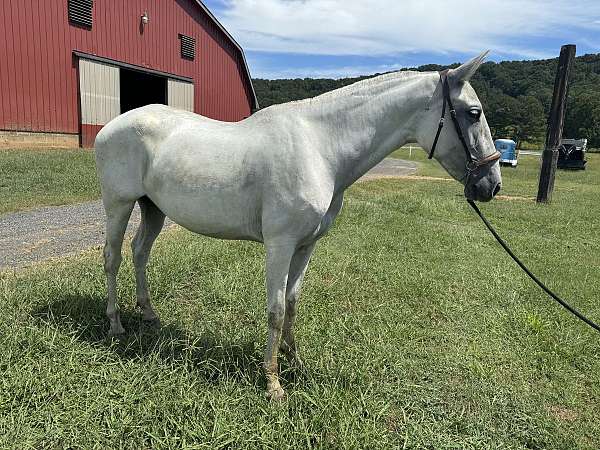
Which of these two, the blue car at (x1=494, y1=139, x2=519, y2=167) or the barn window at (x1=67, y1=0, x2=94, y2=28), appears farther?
the blue car at (x1=494, y1=139, x2=519, y2=167)

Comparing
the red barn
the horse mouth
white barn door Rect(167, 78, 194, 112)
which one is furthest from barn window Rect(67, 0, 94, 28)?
the horse mouth

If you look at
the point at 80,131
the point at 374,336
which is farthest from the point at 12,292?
the point at 80,131

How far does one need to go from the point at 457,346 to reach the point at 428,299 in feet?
3.39

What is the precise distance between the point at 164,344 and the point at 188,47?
67.8 feet

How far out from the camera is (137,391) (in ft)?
9.05

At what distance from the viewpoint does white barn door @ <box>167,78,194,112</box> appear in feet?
67.4

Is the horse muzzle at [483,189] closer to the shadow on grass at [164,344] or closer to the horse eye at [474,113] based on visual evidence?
the horse eye at [474,113]

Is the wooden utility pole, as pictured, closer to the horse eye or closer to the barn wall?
the horse eye

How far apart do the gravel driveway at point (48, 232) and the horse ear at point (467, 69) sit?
17.0ft

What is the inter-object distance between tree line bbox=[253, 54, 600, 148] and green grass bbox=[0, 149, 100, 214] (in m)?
39.2

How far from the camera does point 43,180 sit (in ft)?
34.6

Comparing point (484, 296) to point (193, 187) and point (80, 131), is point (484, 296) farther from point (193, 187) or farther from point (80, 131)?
point (80, 131)

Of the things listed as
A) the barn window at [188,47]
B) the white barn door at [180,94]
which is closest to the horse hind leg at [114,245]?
the white barn door at [180,94]

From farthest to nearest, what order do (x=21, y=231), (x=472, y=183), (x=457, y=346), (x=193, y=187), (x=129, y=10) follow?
(x=129, y=10), (x=21, y=231), (x=457, y=346), (x=193, y=187), (x=472, y=183)
